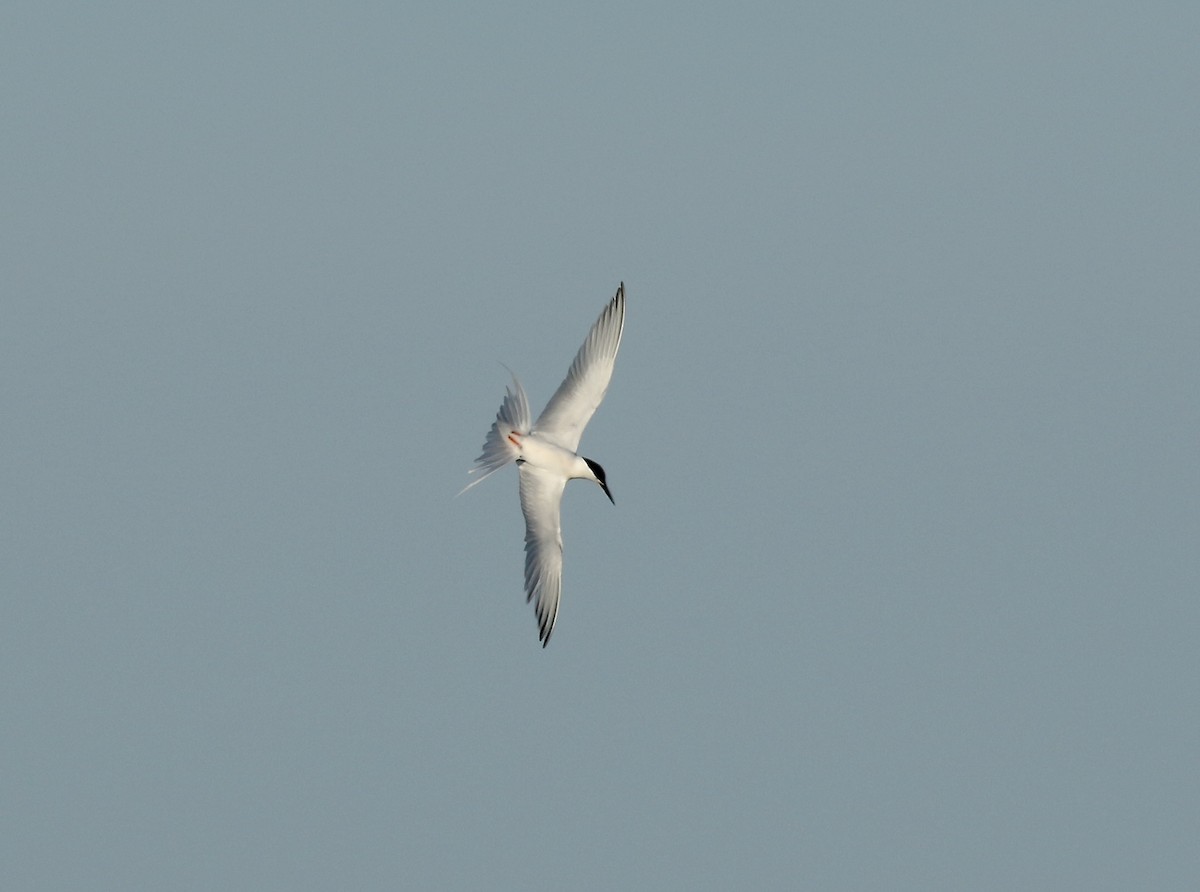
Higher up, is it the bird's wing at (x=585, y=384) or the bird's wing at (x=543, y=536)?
the bird's wing at (x=585, y=384)

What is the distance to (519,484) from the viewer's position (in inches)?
730

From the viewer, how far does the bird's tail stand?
17.9 meters

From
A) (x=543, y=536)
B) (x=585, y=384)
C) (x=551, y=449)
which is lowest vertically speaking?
(x=543, y=536)

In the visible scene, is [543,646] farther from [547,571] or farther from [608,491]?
[608,491]

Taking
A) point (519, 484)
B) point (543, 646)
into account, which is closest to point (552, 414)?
point (519, 484)

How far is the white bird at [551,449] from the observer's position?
17.9 meters

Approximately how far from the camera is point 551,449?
18031mm

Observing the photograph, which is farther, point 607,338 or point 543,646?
point 607,338

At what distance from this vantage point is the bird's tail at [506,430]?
17875 mm

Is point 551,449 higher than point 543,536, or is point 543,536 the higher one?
point 551,449

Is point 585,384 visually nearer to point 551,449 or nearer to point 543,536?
point 551,449

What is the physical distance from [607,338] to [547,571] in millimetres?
3367

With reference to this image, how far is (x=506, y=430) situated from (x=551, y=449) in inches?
27.3

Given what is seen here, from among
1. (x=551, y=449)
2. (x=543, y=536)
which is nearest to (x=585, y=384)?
(x=551, y=449)
